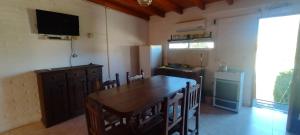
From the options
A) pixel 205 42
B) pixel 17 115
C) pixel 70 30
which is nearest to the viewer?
pixel 17 115

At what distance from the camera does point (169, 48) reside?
4.84 meters

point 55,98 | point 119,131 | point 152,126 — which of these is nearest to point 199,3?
point 152,126

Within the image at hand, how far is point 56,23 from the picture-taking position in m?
3.07

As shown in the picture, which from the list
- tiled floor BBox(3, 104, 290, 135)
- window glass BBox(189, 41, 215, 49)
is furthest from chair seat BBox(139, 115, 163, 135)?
window glass BBox(189, 41, 215, 49)

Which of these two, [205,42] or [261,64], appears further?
[205,42]

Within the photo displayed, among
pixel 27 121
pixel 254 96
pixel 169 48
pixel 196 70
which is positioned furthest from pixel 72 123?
pixel 254 96

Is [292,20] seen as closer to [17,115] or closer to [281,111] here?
[281,111]

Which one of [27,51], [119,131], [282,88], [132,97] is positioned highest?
[27,51]

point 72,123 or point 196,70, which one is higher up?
point 196,70

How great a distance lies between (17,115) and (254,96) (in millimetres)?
4784

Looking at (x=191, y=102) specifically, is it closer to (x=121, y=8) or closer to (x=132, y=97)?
(x=132, y=97)

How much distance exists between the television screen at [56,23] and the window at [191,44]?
2.66 m

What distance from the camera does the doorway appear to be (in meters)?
3.14

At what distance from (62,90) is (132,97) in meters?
1.77
